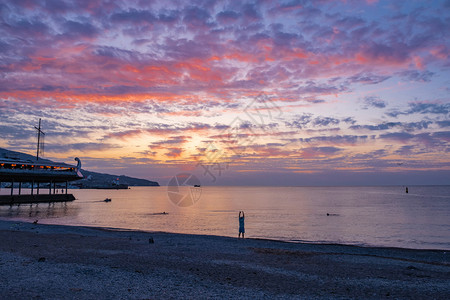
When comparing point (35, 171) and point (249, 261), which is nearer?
point (249, 261)

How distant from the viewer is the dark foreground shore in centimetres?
1286

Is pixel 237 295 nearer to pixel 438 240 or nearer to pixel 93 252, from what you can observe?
pixel 93 252

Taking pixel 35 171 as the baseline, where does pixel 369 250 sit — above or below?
below

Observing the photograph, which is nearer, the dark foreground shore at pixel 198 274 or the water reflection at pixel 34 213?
the dark foreground shore at pixel 198 274

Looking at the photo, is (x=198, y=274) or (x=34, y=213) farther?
(x=34, y=213)

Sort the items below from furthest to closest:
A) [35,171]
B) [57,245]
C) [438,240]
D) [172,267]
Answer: [35,171], [438,240], [57,245], [172,267]

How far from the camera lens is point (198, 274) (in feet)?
52.8

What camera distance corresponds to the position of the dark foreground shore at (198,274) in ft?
42.2

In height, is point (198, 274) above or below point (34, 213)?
above

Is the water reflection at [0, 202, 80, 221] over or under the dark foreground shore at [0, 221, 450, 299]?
under

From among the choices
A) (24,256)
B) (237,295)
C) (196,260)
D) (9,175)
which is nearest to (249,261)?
(196,260)

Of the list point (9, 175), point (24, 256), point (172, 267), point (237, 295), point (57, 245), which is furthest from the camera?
point (9, 175)

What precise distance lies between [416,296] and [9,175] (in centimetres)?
9223

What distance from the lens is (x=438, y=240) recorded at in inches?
1506
